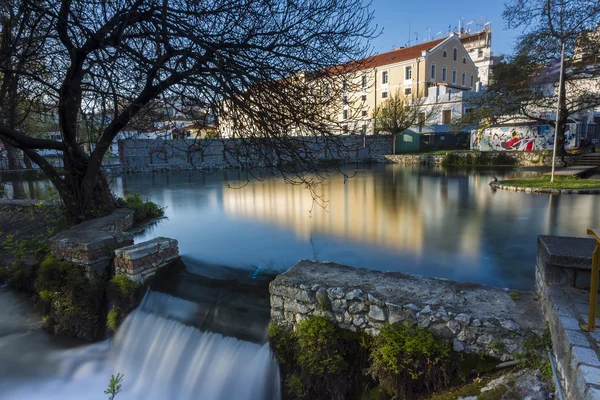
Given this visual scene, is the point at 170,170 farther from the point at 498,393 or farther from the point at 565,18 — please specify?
the point at 498,393

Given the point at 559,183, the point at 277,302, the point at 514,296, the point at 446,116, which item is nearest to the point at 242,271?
the point at 277,302

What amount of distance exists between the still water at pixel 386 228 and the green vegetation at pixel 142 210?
1.48 feet

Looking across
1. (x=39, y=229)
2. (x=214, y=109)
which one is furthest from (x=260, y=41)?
(x=39, y=229)

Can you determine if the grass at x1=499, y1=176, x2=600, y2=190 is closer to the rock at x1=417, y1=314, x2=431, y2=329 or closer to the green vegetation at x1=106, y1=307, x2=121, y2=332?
the rock at x1=417, y1=314, x2=431, y2=329

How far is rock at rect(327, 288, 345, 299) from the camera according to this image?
12.6 feet

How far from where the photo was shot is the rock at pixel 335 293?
12.6 feet

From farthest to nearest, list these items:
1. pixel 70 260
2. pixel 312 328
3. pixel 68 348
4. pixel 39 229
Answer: pixel 39 229 → pixel 70 260 → pixel 68 348 → pixel 312 328

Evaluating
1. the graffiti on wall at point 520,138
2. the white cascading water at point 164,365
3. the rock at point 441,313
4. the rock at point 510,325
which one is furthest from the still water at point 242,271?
the graffiti on wall at point 520,138

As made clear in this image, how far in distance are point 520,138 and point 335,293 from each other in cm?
2386

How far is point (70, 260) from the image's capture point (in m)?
6.11

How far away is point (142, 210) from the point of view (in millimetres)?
9977

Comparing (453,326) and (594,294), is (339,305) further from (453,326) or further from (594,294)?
(594,294)

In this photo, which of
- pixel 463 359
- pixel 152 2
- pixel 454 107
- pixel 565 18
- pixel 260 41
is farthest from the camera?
pixel 454 107

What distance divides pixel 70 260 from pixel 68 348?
1451 millimetres
